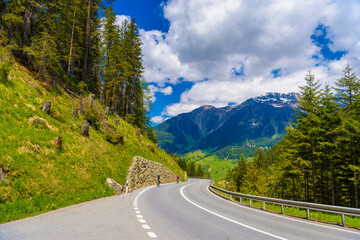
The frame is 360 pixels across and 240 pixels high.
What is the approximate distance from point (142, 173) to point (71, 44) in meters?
20.1

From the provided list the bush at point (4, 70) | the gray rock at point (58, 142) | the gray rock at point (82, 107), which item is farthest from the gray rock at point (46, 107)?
the gray rock at point (82, 107)

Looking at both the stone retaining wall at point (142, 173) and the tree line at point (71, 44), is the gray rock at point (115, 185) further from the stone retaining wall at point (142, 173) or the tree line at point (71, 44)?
the tree line at point (71, 44)

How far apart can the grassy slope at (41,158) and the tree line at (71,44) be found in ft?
9.18

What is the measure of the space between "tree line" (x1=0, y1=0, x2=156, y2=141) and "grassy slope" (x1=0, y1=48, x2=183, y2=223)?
2.80 m

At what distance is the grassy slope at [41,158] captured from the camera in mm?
9406

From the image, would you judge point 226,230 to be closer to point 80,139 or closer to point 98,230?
point 98,230

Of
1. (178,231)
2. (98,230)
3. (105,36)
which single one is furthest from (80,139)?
(105,36)

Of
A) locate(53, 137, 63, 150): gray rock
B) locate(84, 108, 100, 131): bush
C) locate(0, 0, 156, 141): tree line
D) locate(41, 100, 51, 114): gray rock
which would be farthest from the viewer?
locate(84, 108, 100, 131): bush

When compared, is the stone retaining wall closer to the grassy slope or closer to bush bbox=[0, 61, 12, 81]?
the grassy slope

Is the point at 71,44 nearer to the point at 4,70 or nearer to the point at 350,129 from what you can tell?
the point at 4,70

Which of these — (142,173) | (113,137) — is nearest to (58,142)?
(113,137)

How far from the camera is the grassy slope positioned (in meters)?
9.41

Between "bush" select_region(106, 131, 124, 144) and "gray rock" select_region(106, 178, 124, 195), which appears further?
"bush" select_region(106, 131, 124, 144)

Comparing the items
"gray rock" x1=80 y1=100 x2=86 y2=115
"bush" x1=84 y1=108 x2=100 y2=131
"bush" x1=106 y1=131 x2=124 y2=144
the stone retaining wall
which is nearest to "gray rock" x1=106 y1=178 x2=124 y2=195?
the stone retaining wall
